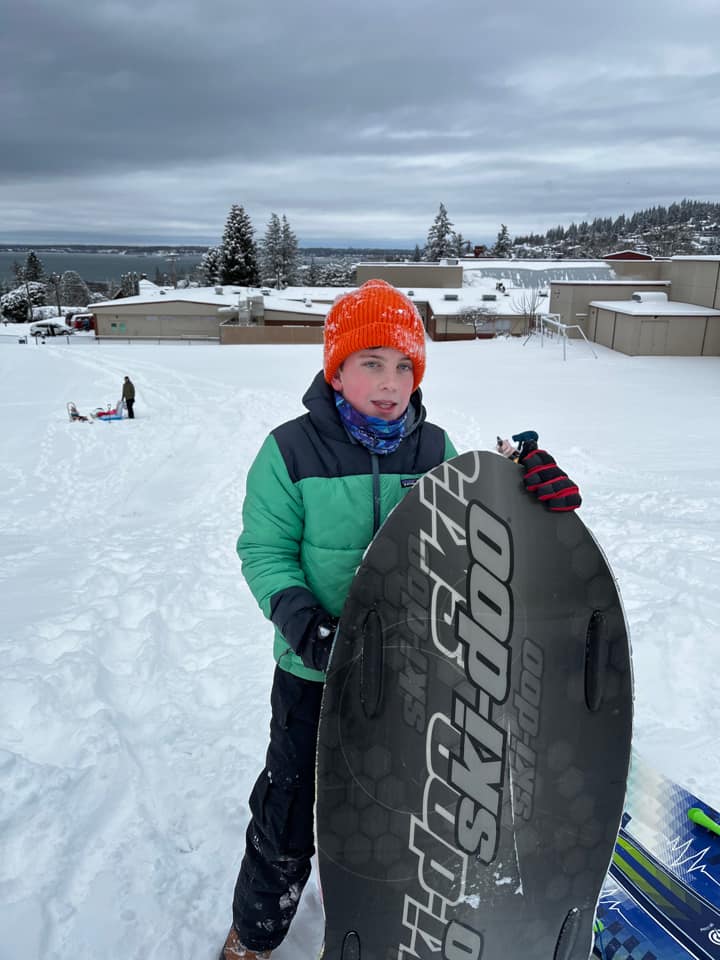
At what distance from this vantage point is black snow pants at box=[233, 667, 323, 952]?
2.22 meters

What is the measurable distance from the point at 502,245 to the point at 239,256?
136 ft

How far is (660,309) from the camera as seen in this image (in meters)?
26.0

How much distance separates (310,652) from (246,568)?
365 millimetres

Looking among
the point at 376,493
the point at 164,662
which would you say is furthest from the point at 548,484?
the point at 164,662

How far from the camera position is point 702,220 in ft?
534

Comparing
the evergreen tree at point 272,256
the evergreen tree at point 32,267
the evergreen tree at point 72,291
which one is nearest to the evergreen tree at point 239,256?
the evergreen tree at point 272,256

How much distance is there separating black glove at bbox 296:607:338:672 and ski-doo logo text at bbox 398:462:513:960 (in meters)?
0.35

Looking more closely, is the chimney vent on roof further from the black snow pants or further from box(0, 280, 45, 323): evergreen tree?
box(0, 280, 45, 323): evergreen tree

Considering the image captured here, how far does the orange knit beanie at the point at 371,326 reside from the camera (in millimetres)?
2059

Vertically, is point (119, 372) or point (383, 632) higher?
point (383, 632)

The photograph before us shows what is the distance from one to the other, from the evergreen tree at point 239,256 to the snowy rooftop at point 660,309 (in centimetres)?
4028

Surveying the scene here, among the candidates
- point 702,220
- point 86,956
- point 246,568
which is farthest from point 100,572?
point 702,220

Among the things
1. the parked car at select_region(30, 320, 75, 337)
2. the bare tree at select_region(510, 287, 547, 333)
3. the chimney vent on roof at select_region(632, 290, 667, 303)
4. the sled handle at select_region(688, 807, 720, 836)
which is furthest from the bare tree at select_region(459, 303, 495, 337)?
the sled handle at select_region(688, 807, 720, 836)

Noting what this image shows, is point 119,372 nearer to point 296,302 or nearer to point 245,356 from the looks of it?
point 245,356
